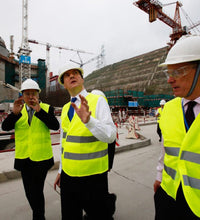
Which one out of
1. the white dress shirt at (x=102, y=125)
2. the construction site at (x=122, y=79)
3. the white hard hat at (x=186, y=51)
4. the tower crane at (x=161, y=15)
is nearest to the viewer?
the white hard hat at (x=186, y=51)

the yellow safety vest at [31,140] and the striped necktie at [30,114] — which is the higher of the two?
Result: the striped necktie at [30,114]

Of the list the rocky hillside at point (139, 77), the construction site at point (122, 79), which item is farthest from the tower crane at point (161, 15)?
the rocky hillside at point (139, 77)

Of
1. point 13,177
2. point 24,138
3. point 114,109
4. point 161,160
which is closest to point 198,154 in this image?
Answer: point 161,160

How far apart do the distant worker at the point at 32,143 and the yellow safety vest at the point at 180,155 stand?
1.47m

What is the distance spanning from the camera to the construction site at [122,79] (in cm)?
2419

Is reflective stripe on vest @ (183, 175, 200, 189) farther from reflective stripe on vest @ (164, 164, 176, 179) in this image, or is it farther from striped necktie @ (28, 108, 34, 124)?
striped necktie @ (28, 108, 34, 124)

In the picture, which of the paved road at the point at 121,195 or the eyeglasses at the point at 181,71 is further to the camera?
the paved road at the point at 121,195

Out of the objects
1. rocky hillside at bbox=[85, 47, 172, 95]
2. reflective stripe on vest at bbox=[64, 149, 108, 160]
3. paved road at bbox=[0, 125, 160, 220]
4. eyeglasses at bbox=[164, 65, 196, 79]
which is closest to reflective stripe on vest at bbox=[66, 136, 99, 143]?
reflective stripe on vest at bbox=[64, 149, 108, 160]

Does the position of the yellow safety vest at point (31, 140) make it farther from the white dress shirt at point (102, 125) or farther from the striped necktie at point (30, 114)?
the white dress shirt at point (102, 125)

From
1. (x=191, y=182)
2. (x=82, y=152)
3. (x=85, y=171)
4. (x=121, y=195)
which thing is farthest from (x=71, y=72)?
(x=121, y=195)

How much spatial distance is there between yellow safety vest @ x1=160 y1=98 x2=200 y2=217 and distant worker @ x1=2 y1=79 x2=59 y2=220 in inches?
57.8

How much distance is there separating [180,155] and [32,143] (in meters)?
1.73

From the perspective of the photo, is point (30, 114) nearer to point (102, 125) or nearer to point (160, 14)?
point (102, 125)

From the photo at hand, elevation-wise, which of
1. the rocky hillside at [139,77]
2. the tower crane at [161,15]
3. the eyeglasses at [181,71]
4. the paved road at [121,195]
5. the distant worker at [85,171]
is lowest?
the paved road at [121,195]
